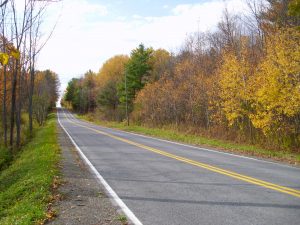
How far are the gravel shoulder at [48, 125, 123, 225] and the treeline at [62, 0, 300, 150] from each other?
36.7 feet

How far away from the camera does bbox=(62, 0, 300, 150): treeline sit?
18047mm

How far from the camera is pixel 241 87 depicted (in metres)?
22.1

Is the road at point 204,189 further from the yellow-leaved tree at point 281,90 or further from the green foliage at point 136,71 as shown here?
the green foliage at point 136,71

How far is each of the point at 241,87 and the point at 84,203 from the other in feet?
53.0

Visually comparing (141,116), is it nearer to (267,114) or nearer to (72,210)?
(267,114)

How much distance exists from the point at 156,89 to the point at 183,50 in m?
12.1

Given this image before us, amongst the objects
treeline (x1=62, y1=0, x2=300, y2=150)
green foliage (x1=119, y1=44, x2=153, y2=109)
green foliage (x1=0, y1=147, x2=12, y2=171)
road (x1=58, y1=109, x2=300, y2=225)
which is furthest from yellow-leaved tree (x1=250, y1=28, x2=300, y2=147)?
green foliage (x1=119, y1=44, x2=153, y2=109)

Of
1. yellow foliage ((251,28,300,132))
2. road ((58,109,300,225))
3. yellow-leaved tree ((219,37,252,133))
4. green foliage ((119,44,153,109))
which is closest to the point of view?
road ((58,109,300,225))

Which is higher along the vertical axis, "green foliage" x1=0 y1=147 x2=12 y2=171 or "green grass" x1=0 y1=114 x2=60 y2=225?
"green grass" x1=0 y1=114 x2=60 y2=225

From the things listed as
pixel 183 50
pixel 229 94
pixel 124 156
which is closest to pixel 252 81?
pixel 229 94

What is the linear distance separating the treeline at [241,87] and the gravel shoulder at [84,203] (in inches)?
440

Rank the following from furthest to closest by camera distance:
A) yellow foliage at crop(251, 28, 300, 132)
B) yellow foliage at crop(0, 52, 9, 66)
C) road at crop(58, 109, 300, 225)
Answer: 1. yellow foliage at crop(251, 28, 300, 132)
2. road at crop(58, 109, 300, 225)
3. yellow foliage at crop(0, 52, 9, 66)

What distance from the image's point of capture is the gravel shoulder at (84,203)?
6695 mm

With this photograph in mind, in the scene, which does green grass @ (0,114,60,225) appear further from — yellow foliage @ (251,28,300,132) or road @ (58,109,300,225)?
yellow foliage @ (251,28,300,132)
